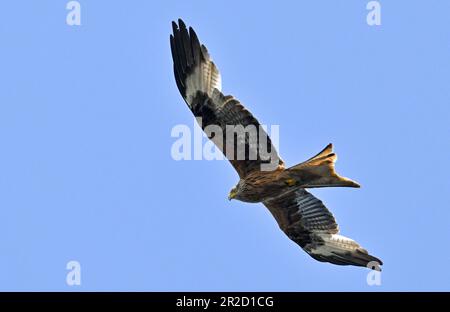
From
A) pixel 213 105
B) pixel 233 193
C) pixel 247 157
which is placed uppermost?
pixel 213 105

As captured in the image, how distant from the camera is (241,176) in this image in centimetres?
2147

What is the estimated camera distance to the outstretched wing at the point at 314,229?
73.0 ft

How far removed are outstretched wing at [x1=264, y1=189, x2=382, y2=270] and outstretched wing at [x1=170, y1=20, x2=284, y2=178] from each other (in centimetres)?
117

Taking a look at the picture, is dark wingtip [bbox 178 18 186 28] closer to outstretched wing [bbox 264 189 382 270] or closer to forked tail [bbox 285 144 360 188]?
forked tail [bbox 285 144 360 188]

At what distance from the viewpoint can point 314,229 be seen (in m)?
22.6

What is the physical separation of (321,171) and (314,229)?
2150mm

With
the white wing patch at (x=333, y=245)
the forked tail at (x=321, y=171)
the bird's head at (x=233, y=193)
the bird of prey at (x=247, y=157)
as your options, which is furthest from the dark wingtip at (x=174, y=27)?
the white wing patch at (x=333, y=245)

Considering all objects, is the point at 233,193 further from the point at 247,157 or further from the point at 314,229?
the point at 314,229

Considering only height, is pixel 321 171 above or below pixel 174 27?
below

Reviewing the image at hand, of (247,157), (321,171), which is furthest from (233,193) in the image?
(321,171)

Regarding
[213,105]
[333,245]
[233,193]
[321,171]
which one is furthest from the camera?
[333,245]
